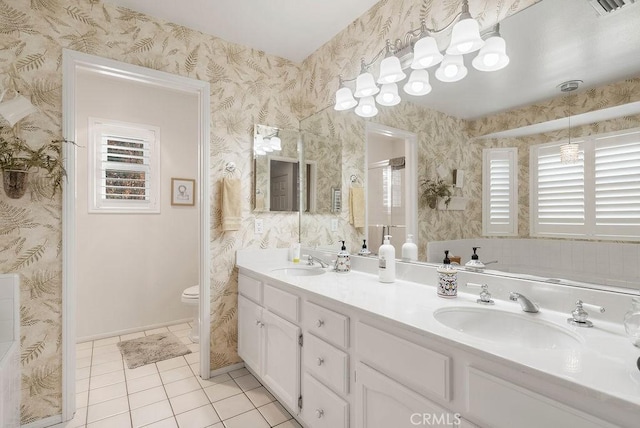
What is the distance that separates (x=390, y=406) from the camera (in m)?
1.12

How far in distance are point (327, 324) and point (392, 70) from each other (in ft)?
4.63

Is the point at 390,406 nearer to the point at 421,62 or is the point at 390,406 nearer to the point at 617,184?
the point at 617,184

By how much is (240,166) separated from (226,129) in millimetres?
293

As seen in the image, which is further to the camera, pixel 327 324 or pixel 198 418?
pixel 198 418

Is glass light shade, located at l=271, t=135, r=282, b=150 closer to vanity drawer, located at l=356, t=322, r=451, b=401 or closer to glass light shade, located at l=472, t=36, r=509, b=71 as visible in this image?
glass light shade, located at l=472, t=36, r=509, b=71

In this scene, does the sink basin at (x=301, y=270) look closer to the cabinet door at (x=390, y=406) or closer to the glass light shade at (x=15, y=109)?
the cabinet door at (x=390, y=406)

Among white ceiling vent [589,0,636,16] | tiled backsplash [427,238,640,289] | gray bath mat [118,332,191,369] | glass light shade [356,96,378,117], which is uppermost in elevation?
white ceiling vent [589,0,636,16]

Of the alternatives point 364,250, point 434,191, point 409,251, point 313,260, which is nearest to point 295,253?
point 313,260

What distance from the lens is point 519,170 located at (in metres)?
1.32

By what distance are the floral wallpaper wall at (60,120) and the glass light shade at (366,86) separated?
0.92 metres

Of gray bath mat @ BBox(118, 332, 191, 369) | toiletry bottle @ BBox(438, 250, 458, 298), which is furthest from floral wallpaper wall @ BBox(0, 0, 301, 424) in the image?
toiletry bottle @ BBox(438, 250, 458, 298)

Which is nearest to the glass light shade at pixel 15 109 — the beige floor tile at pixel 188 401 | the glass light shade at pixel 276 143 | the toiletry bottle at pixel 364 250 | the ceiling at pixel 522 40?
the ceiling at pixel 522 40

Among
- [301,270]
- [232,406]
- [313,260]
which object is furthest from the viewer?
[313,260]

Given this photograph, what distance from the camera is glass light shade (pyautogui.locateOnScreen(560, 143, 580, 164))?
116cm
